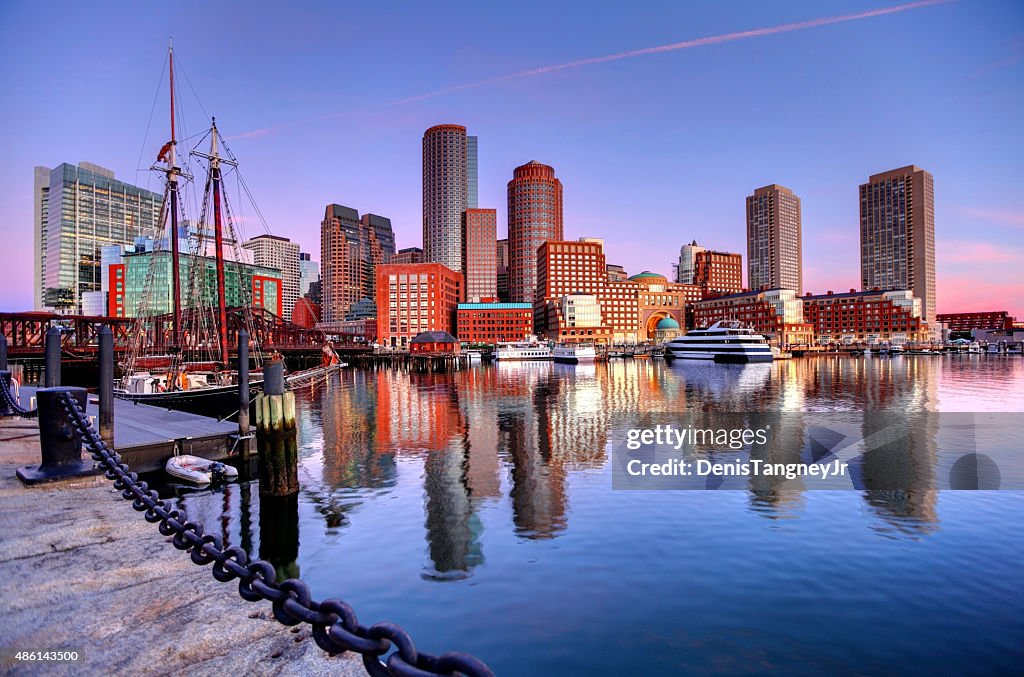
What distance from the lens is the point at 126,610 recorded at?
17.9 feet

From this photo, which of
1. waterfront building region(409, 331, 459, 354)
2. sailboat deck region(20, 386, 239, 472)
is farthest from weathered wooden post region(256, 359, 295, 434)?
waterfront building region(409, 331, 459, 354)

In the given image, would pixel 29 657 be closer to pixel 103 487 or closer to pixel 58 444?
pixel 103 487

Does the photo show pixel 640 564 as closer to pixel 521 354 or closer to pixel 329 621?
pixel 329 621

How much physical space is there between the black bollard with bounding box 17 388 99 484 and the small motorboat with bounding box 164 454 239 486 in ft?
34.7

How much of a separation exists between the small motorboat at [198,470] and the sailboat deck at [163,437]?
717 mm

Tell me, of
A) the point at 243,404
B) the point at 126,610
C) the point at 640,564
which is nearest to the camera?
the point at 126,610

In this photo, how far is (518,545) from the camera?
15469mm

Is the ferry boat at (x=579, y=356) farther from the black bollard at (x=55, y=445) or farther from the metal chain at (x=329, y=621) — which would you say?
the metal chain at (x=329, y=621)

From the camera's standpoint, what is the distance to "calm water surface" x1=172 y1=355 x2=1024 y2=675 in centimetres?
1024

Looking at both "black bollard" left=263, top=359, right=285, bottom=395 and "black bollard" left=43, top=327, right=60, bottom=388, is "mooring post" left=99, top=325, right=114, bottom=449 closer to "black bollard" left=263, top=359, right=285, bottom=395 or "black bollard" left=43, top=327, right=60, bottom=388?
"black bollard" left=43, top=327, right=60, bottom=388

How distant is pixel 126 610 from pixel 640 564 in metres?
11.6

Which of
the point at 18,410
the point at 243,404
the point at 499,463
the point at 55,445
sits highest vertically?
the point at 55,445

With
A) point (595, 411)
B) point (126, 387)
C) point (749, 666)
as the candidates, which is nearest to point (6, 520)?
point (749, 666)

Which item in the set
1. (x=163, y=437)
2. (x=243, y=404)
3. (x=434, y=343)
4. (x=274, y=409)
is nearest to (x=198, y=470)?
(x=163, y=437)
